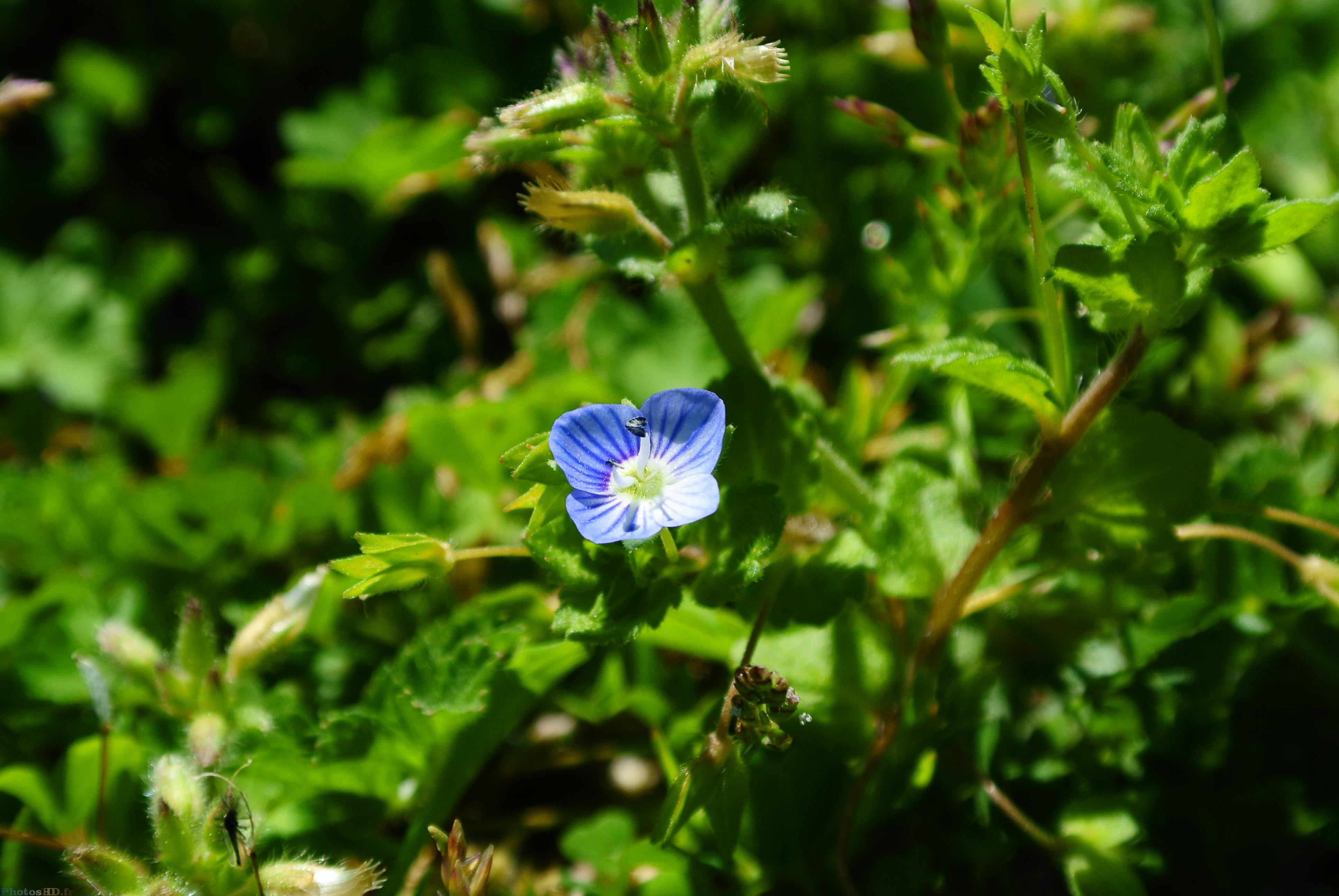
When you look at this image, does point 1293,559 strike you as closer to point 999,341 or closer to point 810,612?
point 810,612

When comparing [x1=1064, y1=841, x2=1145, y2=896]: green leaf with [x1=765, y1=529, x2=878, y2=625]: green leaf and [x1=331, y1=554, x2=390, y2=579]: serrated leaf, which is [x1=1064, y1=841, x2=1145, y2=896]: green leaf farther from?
[x1=331, y1=554, x2=390, y2=579]: serrated leaf

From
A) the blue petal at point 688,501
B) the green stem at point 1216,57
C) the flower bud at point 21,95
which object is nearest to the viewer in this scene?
the blue petal at point 688,501

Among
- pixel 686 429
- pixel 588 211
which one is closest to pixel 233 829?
pixel 686 429

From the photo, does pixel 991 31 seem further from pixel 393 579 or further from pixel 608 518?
pixel 393 579

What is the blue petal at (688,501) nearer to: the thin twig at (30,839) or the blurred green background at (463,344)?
the blurred green background at (463,344)

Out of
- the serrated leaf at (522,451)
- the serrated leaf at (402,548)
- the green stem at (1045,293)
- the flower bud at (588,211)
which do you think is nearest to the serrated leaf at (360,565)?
the serrated leaf at (402,548)

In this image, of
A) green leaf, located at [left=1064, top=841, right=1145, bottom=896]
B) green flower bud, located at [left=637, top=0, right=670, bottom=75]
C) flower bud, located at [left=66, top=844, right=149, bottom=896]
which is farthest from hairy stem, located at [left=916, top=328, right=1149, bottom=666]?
flower bud, located at [left=66, top=844, right=149, bottom=896]

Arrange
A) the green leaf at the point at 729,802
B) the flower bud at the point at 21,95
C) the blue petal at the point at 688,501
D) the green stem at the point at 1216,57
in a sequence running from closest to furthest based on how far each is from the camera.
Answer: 1. the blue petal at the point at 688,501
2. the green leaf at the point at 729,802
3. the green stem at the point at 1216,57
4. the flower bud at the point at 21,95
